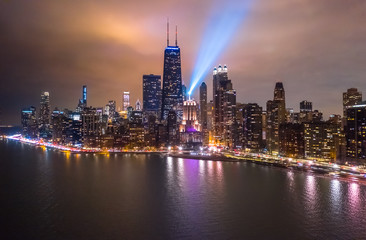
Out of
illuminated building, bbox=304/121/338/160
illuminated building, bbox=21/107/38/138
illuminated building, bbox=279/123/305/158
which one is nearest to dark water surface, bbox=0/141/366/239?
illuminated building, bbox=304/121/338/160

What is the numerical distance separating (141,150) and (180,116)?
153 ft

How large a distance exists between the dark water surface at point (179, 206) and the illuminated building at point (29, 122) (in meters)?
117

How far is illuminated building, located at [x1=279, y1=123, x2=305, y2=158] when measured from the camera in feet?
197

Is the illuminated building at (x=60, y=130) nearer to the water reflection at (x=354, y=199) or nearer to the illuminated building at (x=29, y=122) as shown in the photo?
the illuminated building at (x=29, y=122)

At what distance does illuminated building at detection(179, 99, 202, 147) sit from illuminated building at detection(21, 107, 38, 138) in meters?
73.3

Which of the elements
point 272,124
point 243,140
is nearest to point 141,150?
point 243,140

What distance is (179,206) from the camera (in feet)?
82.7

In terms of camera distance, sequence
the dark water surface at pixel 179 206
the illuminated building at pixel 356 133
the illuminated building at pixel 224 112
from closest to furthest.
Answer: the dark water surface at pixel 179 206, the illuminated building at pixel 356 133, the illuminated building at pixel 224 112

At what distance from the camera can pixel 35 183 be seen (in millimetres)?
34219

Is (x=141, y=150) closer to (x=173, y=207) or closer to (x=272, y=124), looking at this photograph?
(x=272, y=124)

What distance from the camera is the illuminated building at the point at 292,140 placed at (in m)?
60.0

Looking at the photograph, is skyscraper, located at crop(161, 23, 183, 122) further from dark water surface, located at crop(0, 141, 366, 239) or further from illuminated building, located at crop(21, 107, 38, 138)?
dark water surface, located at crop(0, 141, 366, 239)

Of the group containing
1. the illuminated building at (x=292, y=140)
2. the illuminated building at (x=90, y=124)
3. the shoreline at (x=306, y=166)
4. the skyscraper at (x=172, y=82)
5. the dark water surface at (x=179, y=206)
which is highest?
the skyscraper at (x=172, y=82)

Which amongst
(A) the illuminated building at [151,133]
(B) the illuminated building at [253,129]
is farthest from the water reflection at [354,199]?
(A) the illuminated building at [151,133]
